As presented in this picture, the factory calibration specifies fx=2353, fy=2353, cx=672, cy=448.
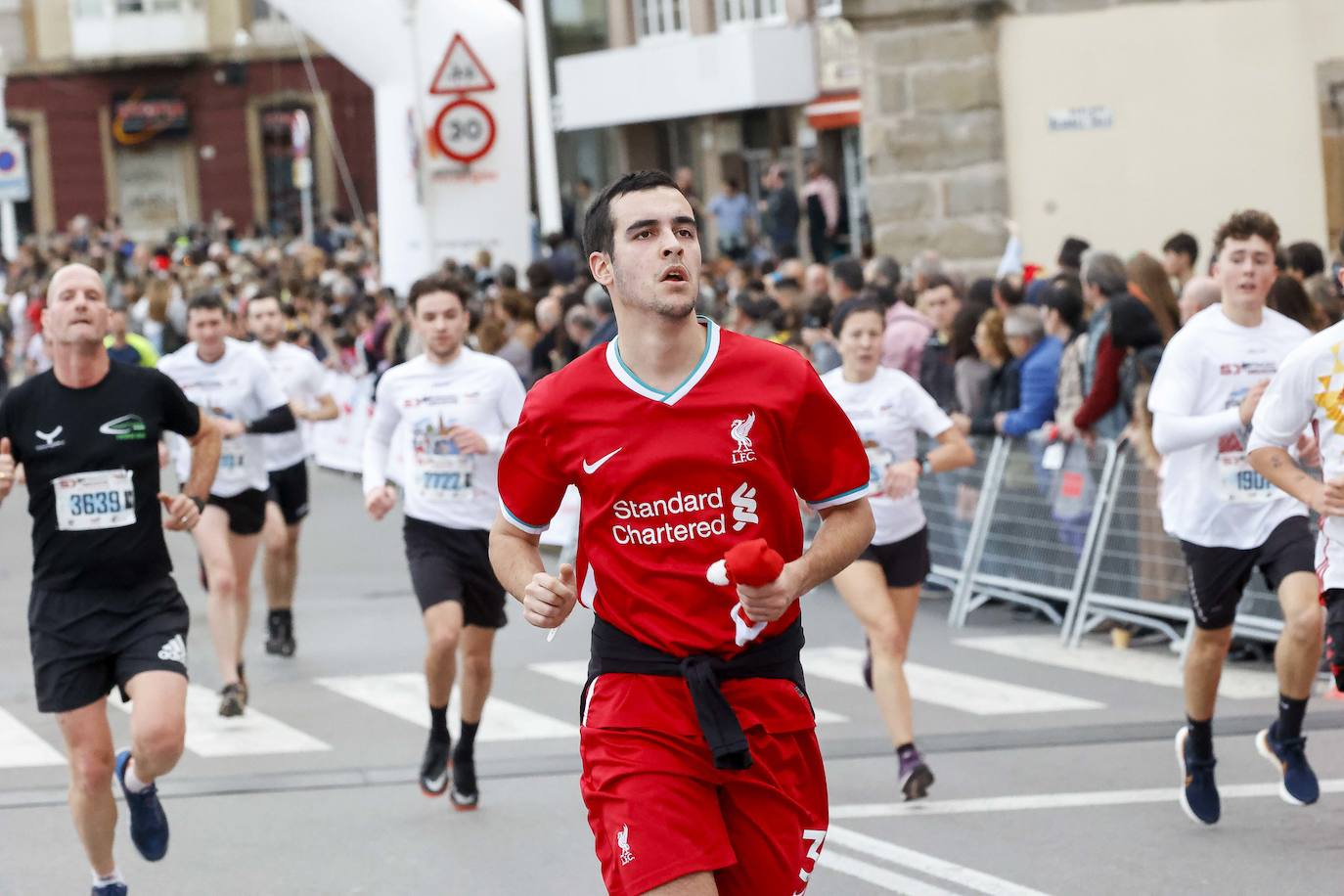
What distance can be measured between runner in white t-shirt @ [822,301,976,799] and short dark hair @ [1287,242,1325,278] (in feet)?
13.6

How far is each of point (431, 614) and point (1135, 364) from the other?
486cm

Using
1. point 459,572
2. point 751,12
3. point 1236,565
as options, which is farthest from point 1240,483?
point 751,12

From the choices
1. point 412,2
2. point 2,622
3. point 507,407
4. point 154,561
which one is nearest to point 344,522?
point 2,622

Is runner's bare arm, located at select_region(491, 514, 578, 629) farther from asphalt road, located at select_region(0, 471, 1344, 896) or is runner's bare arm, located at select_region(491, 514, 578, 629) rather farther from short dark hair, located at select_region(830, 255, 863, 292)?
short dark hair, located at select_region(830, 255, 863, 292)

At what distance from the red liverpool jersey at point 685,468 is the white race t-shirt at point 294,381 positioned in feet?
28.0

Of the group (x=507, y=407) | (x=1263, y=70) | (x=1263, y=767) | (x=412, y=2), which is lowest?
(x=1263, y=767)

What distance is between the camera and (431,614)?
913cm

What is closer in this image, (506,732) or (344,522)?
(506,732)

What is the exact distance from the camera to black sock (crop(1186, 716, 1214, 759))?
8.19 m

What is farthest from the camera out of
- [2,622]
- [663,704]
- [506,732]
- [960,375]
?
[2,622]

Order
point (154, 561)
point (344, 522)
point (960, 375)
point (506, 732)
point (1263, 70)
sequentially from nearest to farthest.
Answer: point (154, 561)
point (506, 732)
point (960, 375)
point (1263, 70)
point (344, 522)

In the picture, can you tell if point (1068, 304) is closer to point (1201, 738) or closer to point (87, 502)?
point (1201, 738)

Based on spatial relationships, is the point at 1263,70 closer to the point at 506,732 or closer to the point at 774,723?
the point at 506,732

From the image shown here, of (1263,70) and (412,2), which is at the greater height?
(412,2)
